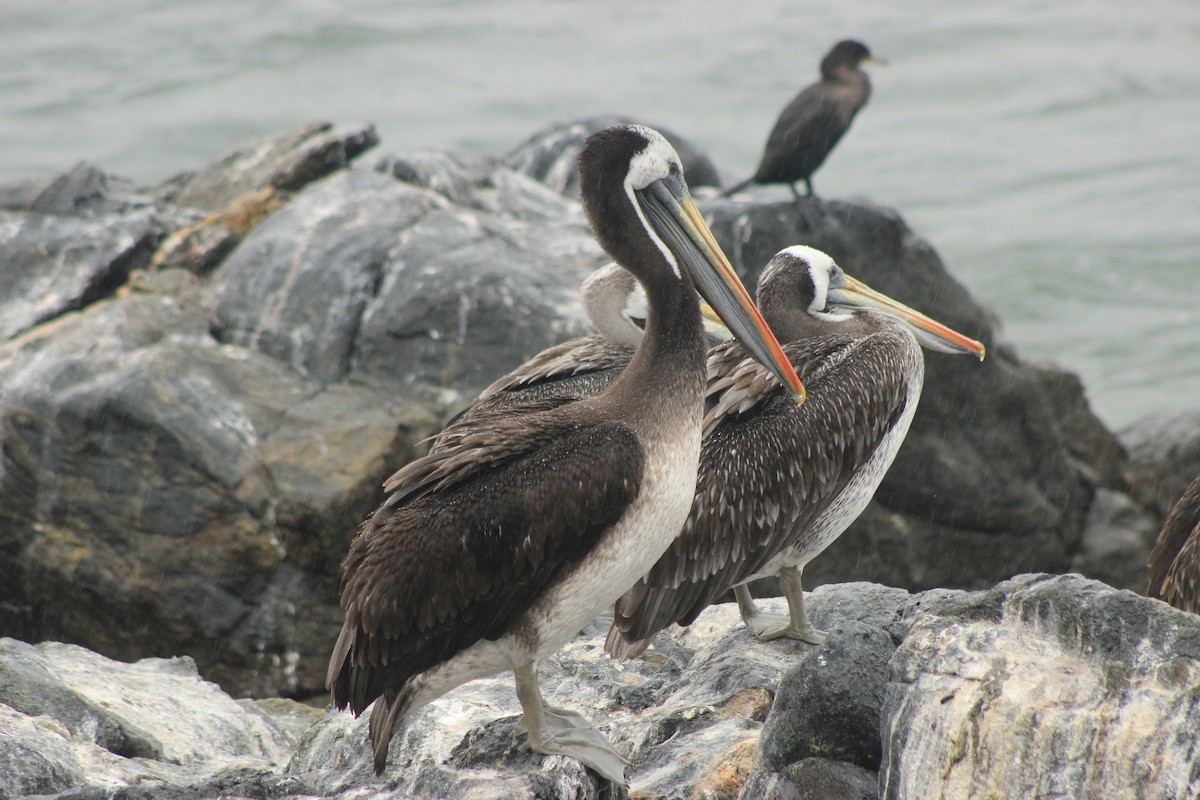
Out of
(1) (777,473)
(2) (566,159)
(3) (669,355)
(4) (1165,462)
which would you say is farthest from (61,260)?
(4) (1165,462)

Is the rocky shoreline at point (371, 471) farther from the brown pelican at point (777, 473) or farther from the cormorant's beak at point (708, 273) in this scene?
the cormorant's beak at point (708, 273)

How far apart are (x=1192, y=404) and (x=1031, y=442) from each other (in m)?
6.33

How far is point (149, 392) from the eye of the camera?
7.52 meters

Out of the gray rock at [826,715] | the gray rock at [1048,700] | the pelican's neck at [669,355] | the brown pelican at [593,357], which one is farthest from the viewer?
the brown pelican at [593,357]

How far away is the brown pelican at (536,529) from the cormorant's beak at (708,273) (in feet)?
0.37

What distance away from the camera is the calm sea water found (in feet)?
58.1

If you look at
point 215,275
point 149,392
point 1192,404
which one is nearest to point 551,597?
point 149,392

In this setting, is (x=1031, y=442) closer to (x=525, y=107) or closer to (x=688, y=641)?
(x=688, y=641)

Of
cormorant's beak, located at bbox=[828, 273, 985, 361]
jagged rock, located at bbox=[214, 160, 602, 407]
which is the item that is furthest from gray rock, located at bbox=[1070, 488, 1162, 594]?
jagged rock, located at bbox=[214, 160, 602, 407]

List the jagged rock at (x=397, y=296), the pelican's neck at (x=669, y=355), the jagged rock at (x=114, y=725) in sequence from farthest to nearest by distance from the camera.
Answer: the jagged rock at (x=397, y=296) < the pelican's neck at (x=669, y=355) < the jagged rock at (x=114, y=725)

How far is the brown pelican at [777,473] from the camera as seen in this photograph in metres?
5.22

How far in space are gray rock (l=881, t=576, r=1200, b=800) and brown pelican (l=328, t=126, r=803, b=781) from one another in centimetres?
93

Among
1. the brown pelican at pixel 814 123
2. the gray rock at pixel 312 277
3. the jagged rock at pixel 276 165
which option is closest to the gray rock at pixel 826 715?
the gray rock at pixel 312 277

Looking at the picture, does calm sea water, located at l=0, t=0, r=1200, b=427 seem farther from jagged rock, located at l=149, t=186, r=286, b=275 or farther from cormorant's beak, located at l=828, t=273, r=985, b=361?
jagged rock, located at l=149, t=186, r=286, b=275
